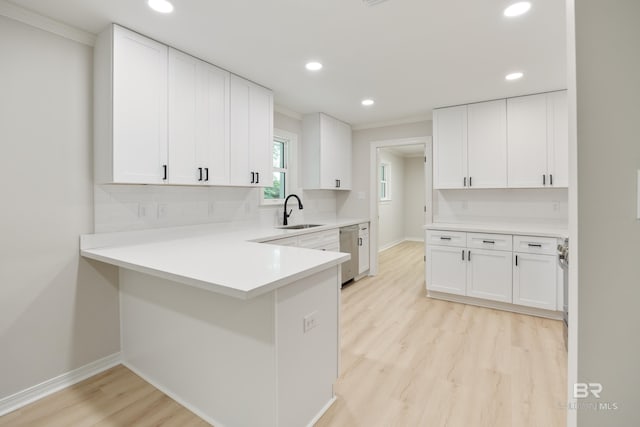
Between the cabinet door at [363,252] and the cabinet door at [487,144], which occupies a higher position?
the cabinet door at [487,144]

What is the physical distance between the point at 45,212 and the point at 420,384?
2.78 m

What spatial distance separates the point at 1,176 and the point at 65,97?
0.66 m

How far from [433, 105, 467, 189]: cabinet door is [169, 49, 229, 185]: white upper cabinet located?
2740mm

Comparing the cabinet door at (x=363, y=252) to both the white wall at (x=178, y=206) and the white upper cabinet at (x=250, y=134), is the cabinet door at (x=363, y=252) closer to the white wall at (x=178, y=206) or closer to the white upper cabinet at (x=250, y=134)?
the white wall at (x=178, y=206)

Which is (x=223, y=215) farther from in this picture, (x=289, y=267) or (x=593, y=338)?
(x=593, y=338)

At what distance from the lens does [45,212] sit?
6.73 ft

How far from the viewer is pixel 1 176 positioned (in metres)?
1.88

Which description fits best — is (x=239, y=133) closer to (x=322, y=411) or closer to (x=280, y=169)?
(x=280, y=169)

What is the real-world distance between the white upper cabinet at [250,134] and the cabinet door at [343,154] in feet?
5.14

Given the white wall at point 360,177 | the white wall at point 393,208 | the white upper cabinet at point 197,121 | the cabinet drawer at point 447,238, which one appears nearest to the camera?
the white upper cabinet at point 197,121

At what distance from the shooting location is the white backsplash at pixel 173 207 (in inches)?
92.2

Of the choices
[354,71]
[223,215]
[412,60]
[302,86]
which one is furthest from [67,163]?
[412,60]

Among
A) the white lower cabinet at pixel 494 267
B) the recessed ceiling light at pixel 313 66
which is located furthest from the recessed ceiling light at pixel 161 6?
the white lower cabinet at pixel 494 267

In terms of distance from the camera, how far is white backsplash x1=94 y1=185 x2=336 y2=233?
2342 mm
